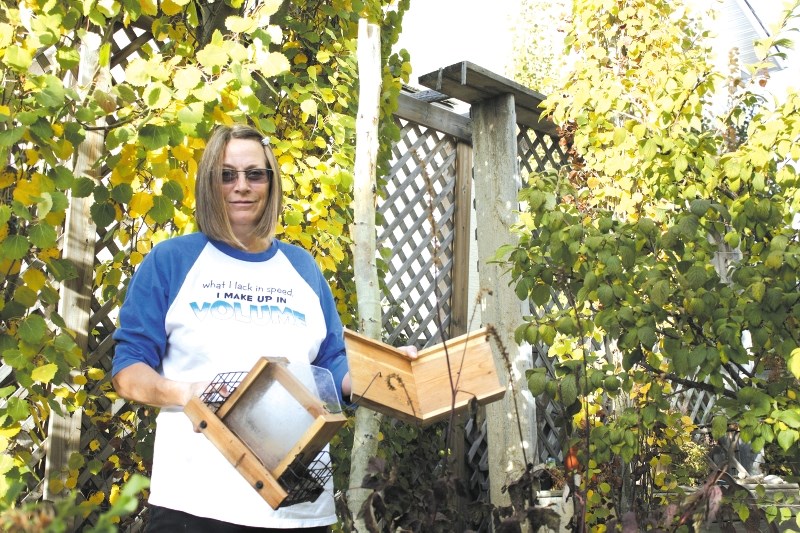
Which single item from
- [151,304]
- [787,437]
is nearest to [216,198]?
[151,304]

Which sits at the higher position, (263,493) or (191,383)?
(191,383)

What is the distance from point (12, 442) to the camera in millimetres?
2369

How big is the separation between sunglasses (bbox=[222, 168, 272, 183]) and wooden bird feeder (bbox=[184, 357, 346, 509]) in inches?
19.5

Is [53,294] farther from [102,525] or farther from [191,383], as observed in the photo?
[102,525]

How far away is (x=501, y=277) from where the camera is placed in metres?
3.81

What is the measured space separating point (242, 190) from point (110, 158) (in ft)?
1.76

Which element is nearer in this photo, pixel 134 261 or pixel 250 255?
pixel 250 255

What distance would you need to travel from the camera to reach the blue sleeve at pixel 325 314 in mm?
1957

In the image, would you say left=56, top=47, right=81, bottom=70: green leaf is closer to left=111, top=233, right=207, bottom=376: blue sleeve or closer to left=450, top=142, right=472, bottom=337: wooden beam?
left=111, top=233, right=207, bottom=376: blue sleeve

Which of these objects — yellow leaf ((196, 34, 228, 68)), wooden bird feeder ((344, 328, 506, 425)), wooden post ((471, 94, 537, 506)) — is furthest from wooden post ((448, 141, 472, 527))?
wooden bird feeder ((344, 328, 506, 425))

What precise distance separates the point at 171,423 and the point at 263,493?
325mm

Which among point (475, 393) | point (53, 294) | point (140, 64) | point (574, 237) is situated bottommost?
point (475, 393)

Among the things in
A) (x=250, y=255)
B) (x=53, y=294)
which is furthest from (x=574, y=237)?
(x=53, y=294)

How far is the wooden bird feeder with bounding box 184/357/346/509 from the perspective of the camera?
1.48 meters
